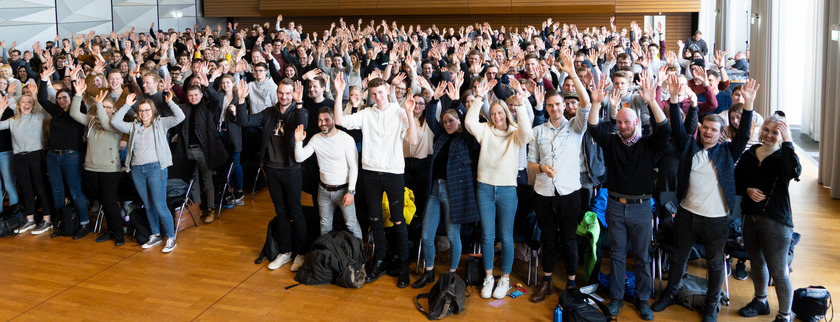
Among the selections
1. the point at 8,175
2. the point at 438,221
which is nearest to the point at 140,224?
the point at 8,175

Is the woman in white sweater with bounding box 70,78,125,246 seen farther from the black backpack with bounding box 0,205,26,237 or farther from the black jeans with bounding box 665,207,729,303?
the black jeans with bounding box 665,207,729,303

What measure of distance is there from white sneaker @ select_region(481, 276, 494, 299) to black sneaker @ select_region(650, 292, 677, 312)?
1268 millimetres

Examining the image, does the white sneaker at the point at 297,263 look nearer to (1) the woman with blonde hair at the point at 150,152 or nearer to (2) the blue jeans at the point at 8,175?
(1) the woman with blonde hair at the point at 150,152

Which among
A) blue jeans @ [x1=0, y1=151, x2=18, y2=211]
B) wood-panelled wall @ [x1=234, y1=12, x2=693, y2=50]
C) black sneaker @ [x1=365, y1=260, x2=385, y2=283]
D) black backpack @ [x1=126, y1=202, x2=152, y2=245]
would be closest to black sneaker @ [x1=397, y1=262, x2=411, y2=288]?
black sneaker @ [x1=365, y1=260, x2=385, y2=283]

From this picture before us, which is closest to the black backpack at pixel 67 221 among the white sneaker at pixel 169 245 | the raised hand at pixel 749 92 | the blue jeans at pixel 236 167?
the white sneaker at pixel 169 245

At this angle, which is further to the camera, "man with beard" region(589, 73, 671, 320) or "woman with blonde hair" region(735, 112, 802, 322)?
"man with beard" region(589, 73, 671, 320)

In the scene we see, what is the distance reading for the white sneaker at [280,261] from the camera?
21.5 ft

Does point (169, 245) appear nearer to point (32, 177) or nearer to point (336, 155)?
point (32, 177)

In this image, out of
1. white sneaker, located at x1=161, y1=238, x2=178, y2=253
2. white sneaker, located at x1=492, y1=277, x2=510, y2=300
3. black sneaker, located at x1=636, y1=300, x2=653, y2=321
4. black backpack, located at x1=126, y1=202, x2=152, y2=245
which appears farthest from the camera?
black backpack, located at x1=126, y1=202, x2=152, y2=245

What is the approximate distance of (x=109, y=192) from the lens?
7289mm

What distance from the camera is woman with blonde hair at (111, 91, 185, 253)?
6.95m

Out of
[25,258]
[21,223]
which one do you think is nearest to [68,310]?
[25,258]

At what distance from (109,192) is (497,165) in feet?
13.8

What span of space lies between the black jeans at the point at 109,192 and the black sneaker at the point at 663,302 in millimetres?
5320
